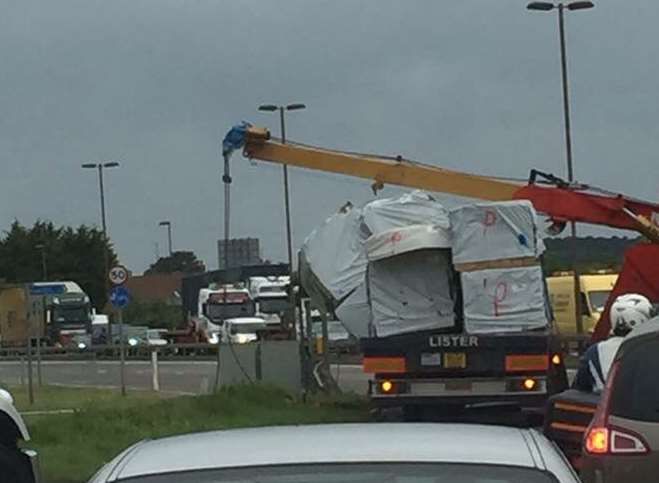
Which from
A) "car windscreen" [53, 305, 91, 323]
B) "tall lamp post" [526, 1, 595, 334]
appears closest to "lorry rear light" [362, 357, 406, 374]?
"tall lamp post" [526, 1, 595, 334]

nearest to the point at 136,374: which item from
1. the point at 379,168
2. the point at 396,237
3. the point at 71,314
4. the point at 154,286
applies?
the point at 379,168

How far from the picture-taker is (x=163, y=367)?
52062mm

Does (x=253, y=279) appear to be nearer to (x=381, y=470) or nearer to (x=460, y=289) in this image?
(x=460, y=289)

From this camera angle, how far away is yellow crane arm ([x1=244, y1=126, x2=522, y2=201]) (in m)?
26.1

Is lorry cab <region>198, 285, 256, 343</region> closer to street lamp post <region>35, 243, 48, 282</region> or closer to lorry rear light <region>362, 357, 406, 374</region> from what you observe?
street lamp post <region>35, 243, 48, 282</region>

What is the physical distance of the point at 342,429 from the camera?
4.97 metres

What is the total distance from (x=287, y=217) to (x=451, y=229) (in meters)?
42.5

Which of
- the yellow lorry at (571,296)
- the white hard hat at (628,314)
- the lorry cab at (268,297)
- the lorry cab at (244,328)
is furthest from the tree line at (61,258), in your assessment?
the white hard hat at (628,314)

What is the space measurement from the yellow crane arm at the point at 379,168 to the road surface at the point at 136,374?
4801 mm

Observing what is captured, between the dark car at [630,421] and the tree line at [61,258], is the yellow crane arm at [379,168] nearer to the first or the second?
the dark car at [630,421]

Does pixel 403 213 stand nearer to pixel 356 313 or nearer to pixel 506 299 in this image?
pixel 356 313

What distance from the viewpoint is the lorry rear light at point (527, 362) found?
20.6 m

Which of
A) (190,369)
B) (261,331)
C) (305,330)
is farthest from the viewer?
(261,331)

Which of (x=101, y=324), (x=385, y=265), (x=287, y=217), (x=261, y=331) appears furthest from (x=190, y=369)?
(x=101, y=324)
